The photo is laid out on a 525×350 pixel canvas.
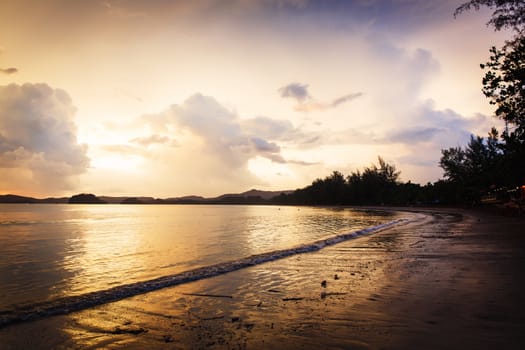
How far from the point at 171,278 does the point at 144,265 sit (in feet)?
13.2

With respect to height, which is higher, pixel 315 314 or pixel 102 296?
pixel 315 314

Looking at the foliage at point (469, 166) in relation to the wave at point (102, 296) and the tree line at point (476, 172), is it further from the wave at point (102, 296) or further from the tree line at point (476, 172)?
the wave at point (102, 296)

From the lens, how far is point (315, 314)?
620 cm

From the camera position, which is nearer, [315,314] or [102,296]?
[315,314]

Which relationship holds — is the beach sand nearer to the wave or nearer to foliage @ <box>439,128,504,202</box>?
the wave

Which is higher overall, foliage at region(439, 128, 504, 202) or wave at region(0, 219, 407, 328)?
foliage at region(439, 128, 504, 202)

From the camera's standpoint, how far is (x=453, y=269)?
10195mm

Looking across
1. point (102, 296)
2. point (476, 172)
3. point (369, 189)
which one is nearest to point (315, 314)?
point (102, 296)

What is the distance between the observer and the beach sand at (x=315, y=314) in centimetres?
492

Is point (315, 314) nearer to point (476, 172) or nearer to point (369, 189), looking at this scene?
point (476, 172)

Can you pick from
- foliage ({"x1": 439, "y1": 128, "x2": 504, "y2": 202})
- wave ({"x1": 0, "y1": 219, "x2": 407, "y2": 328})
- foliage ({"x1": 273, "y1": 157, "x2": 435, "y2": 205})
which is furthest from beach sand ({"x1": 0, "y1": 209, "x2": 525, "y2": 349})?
foliage ({"x1": 273, "y1": 157, "x2": 435, "y2": 205})

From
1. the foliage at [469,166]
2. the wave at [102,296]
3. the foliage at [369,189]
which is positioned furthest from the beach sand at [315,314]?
the foliage at [369,189]

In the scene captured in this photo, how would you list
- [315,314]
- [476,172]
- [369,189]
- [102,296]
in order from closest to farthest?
[315,314], [102,296], [476,172], [369,189]

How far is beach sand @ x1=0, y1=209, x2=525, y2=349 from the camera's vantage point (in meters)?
4.92
